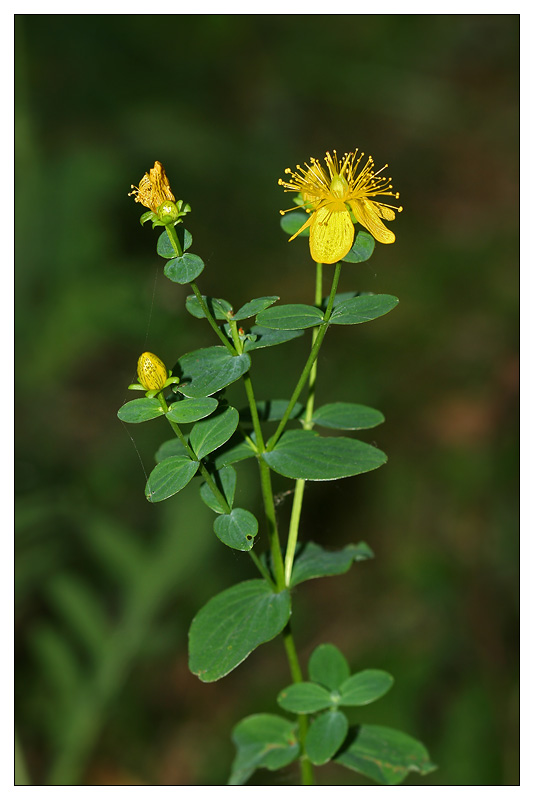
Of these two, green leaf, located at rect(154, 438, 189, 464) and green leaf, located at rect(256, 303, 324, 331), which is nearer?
green leaf, located at rect(256, 303, 324, 331)

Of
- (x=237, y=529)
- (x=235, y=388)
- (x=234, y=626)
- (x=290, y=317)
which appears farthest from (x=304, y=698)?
(x=235, y=388)

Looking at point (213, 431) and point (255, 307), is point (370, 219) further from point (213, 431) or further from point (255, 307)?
point (213, 431)

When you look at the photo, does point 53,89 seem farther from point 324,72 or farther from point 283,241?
point 324,72

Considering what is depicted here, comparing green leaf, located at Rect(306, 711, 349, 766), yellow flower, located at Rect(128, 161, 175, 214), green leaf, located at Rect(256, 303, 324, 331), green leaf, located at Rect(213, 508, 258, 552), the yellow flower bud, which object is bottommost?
green leaf, located at Rect(306, 711, 349, 766)

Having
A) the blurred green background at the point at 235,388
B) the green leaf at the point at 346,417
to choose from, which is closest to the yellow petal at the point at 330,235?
the green leaf at the point at 346,417

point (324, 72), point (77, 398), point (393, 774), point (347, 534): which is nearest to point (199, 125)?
point (324, 72)

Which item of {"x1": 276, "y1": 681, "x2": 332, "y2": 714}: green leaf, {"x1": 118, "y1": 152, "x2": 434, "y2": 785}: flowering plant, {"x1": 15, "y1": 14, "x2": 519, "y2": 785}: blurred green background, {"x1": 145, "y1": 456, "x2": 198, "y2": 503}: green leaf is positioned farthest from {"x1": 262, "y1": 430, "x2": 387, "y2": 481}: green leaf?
{"x1": 15, "y1": 14, "x2": 519, "y2": 785}: blurred green background

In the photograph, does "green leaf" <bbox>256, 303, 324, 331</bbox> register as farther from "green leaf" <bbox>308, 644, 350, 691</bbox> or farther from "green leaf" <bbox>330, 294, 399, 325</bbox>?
"green leaf" <bbox>308, 644, 350, 691</bbox>

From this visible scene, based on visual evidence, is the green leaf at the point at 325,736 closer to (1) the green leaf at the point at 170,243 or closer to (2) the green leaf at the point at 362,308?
(2) the green leaf at the point at 362,308
